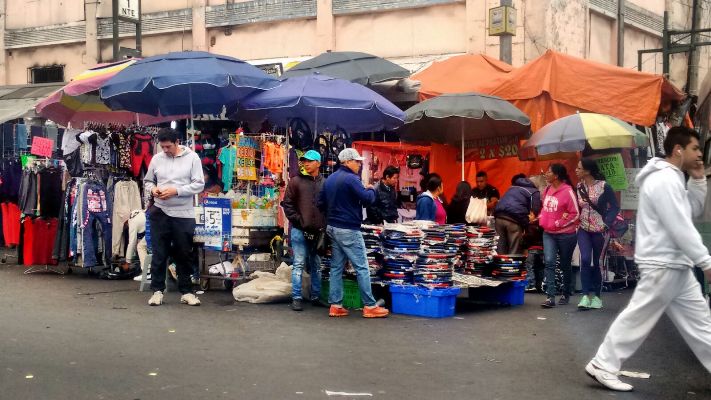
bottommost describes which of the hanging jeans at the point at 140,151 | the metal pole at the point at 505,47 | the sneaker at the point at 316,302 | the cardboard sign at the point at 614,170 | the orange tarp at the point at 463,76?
the sneaker at the point at 316,302

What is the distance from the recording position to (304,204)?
1070 centimetres


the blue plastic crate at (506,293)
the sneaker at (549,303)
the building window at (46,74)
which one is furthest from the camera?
the building window at (46,74)

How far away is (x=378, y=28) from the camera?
21688mm

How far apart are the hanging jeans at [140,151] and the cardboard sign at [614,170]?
6824mm

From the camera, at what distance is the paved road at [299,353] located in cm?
646

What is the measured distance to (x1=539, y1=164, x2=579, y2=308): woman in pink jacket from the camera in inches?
443

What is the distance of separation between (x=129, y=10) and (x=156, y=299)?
13.3 m

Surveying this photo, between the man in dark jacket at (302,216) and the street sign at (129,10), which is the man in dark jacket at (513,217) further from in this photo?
the street sign at (129,10)

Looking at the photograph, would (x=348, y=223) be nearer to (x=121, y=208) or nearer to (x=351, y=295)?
(x=351, y=295)

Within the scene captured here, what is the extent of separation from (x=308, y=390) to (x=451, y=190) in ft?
33.1

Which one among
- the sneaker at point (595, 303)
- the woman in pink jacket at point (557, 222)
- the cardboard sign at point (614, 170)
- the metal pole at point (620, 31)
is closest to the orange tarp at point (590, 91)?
the cardboard sign at point (614, 170)

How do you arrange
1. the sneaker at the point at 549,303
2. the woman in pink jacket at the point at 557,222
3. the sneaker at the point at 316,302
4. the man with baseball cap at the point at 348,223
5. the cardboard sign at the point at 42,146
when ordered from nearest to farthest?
the man with baseball cap at the point at 348,223, the sneaker at the point at 316,302, the woman in pink jacket at the point at 557,222, the sneaker at the point at 549,303, the cardboard sign at the point at 42,146

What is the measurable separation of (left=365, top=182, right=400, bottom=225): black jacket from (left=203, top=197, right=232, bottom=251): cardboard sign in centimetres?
195

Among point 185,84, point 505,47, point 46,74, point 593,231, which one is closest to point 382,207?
point 593,231
